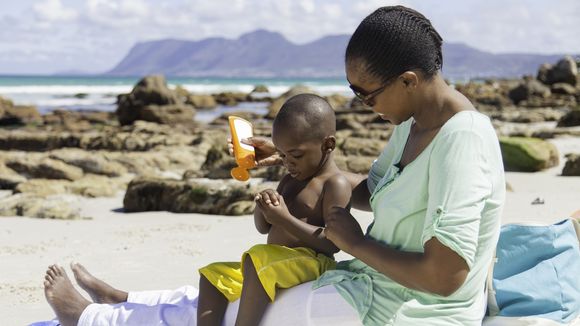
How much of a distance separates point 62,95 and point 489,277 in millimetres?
49014

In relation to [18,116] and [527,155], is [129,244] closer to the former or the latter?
[527,155]

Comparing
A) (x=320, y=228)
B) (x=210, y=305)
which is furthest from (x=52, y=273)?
(x=320, y=228)

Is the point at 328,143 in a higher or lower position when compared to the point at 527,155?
higher

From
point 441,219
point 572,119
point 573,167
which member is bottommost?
point 572,119

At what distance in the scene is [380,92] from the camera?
2.42 meters

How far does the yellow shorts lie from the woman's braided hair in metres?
0.84

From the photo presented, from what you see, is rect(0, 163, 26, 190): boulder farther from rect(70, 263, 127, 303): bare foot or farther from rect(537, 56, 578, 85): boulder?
rect(537, 56, 578, 85): boulder

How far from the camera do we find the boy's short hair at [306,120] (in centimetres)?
315

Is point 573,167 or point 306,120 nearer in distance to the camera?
point 306,120

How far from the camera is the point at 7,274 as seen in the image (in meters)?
5.66

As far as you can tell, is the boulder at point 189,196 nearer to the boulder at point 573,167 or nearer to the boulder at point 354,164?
the boulder at point 354,164

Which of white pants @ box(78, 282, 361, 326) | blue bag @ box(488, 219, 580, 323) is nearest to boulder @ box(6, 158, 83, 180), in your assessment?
white pants @ box(78, 282, 361, 326)

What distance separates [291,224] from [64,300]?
123cm

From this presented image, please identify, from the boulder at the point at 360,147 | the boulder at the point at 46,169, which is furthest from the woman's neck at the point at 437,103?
the boulder at the point at 46,169
